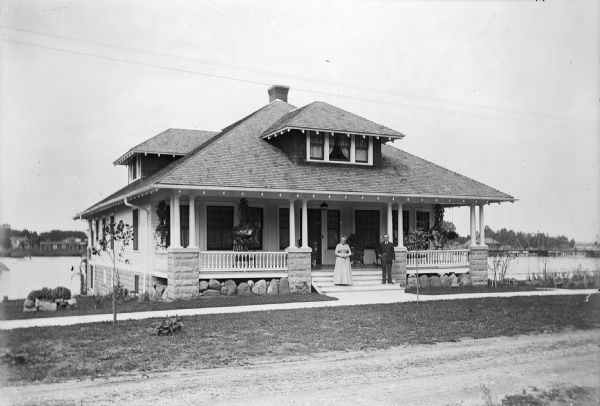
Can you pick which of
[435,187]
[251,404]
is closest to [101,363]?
[251,404]

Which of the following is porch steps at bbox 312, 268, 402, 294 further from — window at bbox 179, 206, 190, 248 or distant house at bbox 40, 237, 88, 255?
distant house at bbox 40, 237, 88, 255

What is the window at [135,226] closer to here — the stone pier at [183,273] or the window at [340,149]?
the stone pier at [183,273]

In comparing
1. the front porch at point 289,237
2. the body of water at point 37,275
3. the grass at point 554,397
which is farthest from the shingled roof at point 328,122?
Answer: the grass at point 554,397

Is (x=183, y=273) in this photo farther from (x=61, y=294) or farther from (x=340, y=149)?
(x=340, y=149)

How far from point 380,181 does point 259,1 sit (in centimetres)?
1165

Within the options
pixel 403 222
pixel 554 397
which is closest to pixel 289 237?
pixel 403 222

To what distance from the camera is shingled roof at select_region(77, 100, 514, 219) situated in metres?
19.0

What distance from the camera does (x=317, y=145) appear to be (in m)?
22.4

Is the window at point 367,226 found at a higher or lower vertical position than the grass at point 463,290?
higher

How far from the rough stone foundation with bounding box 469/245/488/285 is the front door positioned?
614 centimetres

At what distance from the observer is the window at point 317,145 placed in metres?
22.3

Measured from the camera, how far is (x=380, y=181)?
72.3 feet

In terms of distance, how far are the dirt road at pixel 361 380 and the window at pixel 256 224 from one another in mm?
10966

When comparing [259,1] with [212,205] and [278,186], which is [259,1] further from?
[212,205]
